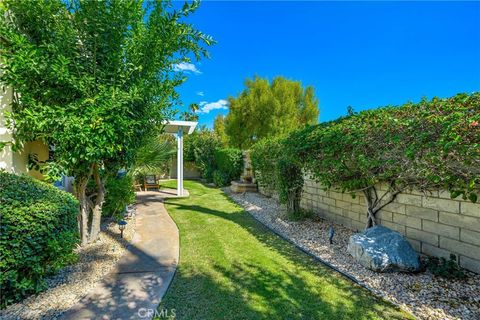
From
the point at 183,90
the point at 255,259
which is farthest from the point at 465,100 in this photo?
the point at 183,90

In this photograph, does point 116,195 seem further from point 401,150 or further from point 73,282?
point 401,150

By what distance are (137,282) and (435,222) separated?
16.3 ft

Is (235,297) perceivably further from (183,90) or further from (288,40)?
(288,40)

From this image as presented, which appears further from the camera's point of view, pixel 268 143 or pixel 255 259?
pixel 268 143

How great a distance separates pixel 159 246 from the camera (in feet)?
17.5

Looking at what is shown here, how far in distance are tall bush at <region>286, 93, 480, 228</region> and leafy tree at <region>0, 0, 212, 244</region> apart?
12.4 feet

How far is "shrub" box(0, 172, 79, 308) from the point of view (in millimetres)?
2768

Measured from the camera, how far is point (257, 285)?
12.0 feet

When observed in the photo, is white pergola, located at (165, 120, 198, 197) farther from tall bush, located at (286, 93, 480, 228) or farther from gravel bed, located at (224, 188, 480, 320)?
gravel bed, located at (224, 188, 480, 320)

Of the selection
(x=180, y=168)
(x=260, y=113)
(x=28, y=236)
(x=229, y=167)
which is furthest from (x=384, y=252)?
(x=260, y=113)

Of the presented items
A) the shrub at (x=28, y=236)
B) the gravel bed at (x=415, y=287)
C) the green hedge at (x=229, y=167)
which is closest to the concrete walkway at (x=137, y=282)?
the shrub at (x=28, y=236)

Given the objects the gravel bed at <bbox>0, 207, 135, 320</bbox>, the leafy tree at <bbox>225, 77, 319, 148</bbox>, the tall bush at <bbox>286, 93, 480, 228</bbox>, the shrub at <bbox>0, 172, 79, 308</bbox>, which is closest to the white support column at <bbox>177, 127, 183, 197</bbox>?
the gravel bed at <bbox>0, 207, 135, 320</bbox>

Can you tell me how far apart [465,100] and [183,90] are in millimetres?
5147

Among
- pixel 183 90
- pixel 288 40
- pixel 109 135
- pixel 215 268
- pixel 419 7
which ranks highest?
pixel 288 40
